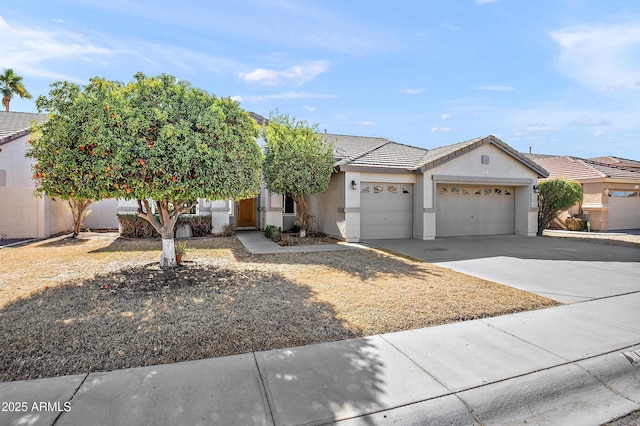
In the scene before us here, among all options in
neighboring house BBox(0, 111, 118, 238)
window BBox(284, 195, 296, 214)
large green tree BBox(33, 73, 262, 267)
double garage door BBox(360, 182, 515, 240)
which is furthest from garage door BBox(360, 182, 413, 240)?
neighboring house BBox(0, 111, 118, 238)

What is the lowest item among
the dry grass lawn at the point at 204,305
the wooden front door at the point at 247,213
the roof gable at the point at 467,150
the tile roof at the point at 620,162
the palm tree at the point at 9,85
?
the dry grass lawn at the point at 204,305

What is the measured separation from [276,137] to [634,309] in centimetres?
1111

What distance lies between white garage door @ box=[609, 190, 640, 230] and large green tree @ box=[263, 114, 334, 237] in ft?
60.4

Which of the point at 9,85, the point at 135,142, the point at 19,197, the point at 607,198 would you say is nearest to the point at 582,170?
the point at 607,198

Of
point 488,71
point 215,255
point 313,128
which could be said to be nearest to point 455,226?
point 488,71

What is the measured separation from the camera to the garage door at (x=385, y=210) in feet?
43.6

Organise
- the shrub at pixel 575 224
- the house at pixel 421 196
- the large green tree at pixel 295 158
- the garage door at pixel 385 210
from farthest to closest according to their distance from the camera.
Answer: the shrub at pixel 575 224 < the garage door at pixel 385 210 < the house at pixel 421 196 < the large green tree at pixel 295 158

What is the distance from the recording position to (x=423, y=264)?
28.2ft

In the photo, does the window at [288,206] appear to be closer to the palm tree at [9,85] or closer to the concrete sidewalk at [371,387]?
the concrete sidewalk at [371,387]

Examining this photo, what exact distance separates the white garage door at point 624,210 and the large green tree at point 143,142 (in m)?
22.9

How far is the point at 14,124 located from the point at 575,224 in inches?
1198

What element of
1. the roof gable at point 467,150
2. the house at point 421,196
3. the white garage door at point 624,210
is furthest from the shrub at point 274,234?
the white garage door at point 624,210

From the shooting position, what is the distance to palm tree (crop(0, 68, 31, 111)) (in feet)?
66.2

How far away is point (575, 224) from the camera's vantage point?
1870cm
